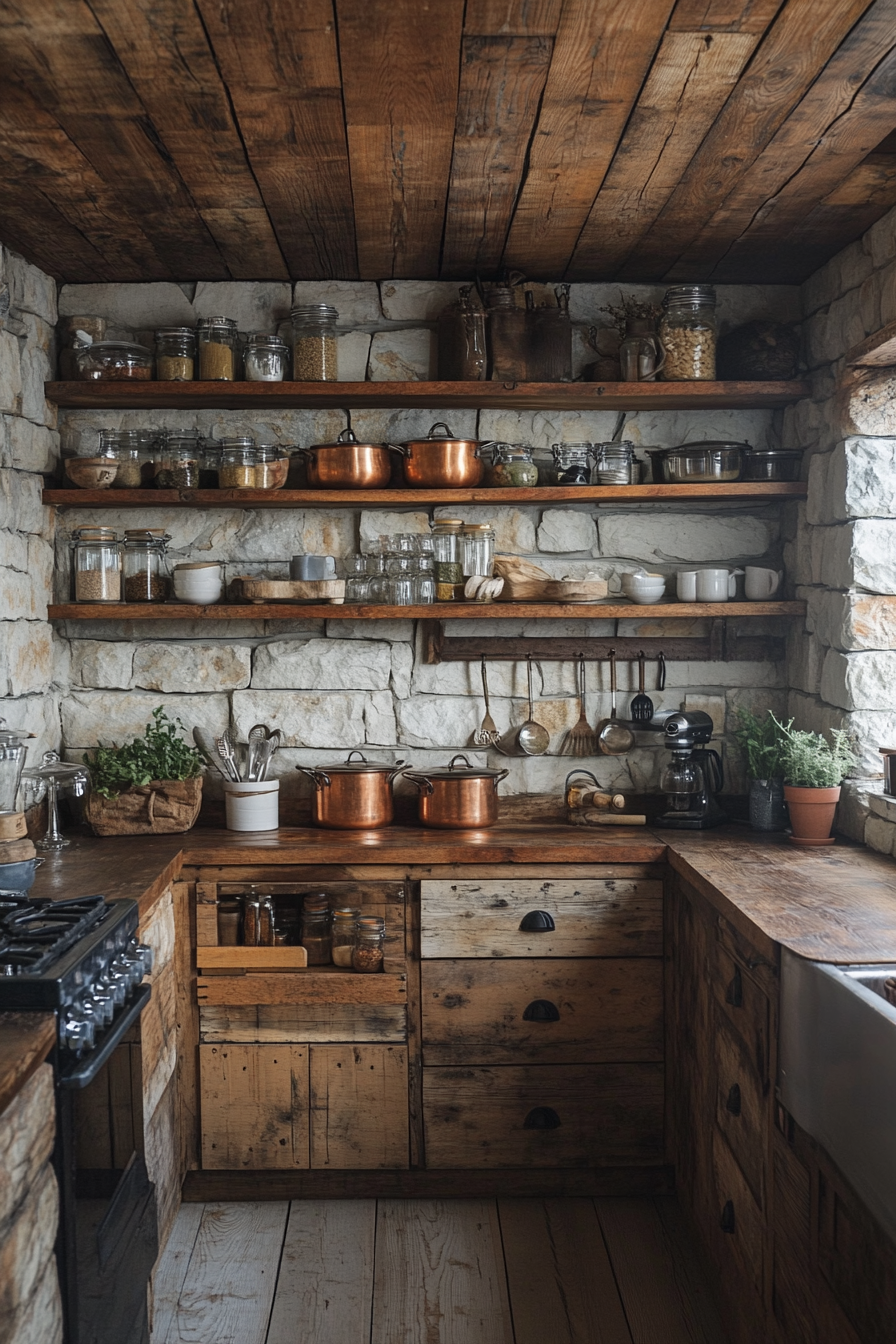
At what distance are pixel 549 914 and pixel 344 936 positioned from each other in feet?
1.80

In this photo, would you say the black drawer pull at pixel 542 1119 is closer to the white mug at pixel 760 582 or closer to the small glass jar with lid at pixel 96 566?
the white mug at pixel 760 582

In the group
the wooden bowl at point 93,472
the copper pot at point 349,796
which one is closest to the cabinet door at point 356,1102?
the copper pot at point 349,796

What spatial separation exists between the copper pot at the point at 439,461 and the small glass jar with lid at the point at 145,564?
775 millimetres

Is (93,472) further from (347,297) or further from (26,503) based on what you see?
(347,297)

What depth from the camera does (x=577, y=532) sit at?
337 centimetres

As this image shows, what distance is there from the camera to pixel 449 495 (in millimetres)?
3152

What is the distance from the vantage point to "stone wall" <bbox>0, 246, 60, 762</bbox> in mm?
2904

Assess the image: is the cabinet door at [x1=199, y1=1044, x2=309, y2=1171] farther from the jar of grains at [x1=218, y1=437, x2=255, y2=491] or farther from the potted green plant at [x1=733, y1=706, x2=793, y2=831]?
the jar of grains at [x1=218, y1=437, x2=255, y2=491]

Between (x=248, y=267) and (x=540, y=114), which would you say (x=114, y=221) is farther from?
(x=540, y=114)

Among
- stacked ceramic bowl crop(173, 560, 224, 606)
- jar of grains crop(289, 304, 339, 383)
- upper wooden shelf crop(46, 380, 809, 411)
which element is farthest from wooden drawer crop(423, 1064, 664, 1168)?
jar of grains crop(289, 304, 339, 383)

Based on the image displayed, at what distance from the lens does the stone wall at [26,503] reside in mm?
2904

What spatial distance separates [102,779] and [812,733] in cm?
199

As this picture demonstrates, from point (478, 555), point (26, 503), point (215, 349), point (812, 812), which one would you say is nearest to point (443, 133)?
point (215, 349)

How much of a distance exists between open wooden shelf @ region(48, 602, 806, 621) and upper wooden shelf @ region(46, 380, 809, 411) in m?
0.61
